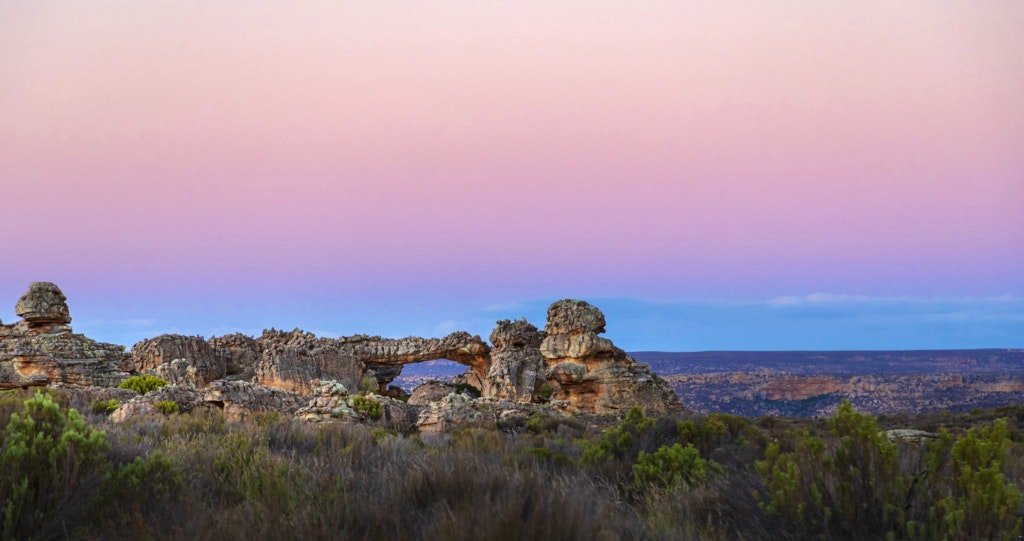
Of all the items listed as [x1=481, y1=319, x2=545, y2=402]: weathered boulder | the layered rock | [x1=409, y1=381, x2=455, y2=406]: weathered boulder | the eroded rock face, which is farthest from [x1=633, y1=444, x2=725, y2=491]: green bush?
[x1=409, y1=381, x2=455, y2=406]: weathered boulder

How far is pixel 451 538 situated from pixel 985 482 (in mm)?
3234

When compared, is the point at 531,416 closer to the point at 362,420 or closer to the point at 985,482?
the point at 362,420

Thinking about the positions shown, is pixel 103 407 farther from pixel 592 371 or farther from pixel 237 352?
pixel 237 352

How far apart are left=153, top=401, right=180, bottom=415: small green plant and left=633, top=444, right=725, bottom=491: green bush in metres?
10.6

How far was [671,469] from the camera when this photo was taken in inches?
267

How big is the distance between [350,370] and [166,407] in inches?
760

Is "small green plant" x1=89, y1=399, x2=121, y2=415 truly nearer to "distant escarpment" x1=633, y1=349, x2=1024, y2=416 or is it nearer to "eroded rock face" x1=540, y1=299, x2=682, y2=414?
"eroded rock face" x1=540, y1=299, x2=682, y2=414

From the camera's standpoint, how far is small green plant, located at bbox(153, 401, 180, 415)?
13591mm

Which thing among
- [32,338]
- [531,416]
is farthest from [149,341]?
[531,416]

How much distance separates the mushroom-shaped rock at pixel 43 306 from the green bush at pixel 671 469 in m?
23.9

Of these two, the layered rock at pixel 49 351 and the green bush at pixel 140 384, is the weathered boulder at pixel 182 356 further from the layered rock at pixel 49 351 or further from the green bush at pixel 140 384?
the green bush at pixel 140 384

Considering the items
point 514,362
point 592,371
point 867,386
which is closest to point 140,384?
point 592,371

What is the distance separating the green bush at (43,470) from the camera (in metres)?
4.03

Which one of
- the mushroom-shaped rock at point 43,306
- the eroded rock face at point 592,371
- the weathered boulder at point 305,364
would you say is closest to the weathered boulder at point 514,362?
the eroded rock face at point 592,371
